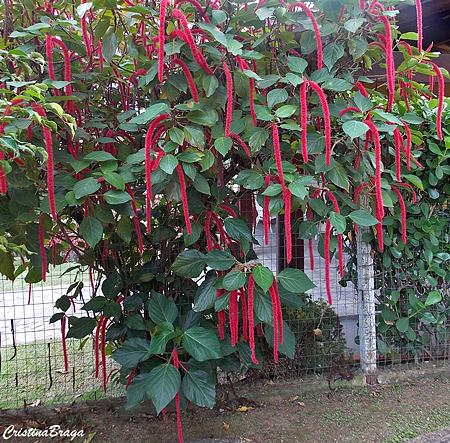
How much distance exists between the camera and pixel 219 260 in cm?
164

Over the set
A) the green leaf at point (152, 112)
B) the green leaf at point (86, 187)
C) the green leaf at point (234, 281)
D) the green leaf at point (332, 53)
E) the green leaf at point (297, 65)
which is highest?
the green leaf at point (332, 53)

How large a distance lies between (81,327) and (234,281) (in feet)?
3.55

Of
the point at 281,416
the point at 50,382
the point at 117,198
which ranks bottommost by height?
the point at 281,416

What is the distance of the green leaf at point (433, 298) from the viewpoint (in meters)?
2.78

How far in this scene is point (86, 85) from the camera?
1.87m

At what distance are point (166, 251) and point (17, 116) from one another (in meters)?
1.12

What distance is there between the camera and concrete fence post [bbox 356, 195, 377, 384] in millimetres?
2785

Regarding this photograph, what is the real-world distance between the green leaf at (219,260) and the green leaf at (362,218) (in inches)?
22.4

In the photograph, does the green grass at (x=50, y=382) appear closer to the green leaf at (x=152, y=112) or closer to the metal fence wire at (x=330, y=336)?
the metal fence wire at (x=330, y=336)

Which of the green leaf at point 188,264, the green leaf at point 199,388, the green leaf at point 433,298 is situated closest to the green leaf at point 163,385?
the green leaf at point 199,388

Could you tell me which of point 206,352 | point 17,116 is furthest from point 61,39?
point 206,352

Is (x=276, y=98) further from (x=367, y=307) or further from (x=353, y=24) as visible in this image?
(x=367, y=307)

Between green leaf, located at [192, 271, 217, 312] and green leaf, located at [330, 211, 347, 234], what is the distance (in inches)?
23.2

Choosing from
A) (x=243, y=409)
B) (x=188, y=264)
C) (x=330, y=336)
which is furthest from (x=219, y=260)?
(x=330, y=336)
